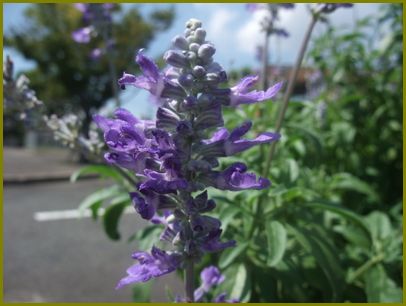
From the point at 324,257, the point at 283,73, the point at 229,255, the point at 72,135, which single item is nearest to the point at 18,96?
the point at 72,135

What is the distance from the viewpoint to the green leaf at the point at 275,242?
2061mm

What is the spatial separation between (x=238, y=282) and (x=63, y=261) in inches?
151

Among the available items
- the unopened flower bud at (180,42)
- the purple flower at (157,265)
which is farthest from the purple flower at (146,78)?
the purple flower at (157,265)

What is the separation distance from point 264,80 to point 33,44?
2117cm

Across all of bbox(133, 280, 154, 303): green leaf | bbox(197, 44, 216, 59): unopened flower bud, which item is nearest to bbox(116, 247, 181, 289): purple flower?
bbox(197, 44, 216, 59): unopened flower bud

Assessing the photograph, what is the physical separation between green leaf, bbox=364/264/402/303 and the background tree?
65.0 feet

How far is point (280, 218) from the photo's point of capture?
264 cm

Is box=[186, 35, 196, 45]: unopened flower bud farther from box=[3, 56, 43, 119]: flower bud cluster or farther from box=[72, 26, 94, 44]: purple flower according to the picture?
box=[72, 26, 94, 44]: purple flower

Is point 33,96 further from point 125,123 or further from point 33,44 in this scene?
point 33,44

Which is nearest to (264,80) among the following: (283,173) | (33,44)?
(283,173)

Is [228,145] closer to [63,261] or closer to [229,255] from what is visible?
[229,255]

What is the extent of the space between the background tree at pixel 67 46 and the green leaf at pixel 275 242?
65.2 ft

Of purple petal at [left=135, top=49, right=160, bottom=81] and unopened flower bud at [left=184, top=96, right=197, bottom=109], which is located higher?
purple petal at [left=135, top=49, right=160, bottom=81]

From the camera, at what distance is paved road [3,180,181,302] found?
434cm
